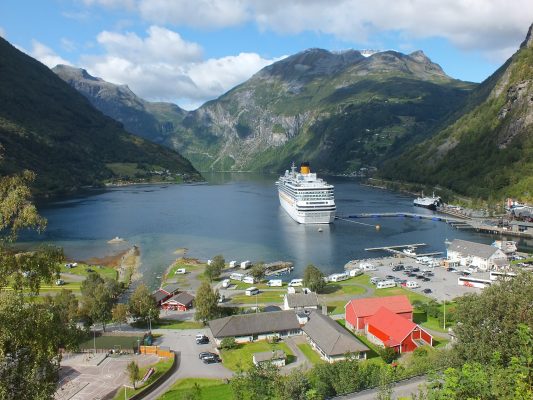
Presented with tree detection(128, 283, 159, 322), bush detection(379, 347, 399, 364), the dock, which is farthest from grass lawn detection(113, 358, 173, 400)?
the dock

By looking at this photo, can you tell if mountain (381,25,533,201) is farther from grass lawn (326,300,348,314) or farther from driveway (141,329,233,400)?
driveway (141,329,233,400)

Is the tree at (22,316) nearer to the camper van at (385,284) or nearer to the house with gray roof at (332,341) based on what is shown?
the house with gray roof at (332,341)

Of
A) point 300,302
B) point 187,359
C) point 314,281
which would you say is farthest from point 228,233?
point 187,359

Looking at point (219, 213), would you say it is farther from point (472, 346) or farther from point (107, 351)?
point (472, 346)

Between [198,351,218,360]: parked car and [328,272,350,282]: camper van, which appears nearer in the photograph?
[198,351,218,360]: parked car

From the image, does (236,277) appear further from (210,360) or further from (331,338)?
(331,338)

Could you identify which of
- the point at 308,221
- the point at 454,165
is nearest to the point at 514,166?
the point at 454,165

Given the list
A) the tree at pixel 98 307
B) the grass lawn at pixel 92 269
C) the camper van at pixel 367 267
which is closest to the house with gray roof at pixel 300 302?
the tree at pixel 98 307

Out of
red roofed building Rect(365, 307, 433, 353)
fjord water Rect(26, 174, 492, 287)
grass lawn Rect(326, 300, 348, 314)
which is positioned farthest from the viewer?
fjord water Rect(26, 174, 492, 287)
